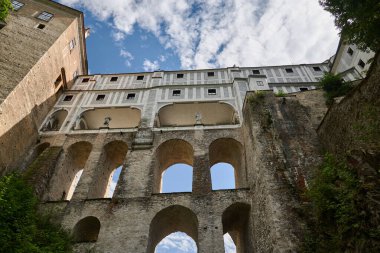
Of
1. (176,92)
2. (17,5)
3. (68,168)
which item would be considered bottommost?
(68,168)

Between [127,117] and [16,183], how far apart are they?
1004cm

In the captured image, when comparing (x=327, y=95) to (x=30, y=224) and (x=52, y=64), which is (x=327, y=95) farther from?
(x=52, y=64)

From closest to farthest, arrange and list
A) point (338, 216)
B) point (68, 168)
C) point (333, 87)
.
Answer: point (338, 216)
point (333, 87)
point (68, 168)

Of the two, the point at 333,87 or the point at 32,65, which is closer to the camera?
the point at 333,87

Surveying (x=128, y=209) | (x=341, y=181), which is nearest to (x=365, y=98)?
(x=341, y=181)

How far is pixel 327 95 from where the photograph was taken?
16859 millimetres

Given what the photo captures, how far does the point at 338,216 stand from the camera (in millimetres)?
8586

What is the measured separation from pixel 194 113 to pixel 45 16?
579 inches

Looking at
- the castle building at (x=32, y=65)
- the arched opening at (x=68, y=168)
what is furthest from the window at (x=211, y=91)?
the castle building at (x=32, y=65)

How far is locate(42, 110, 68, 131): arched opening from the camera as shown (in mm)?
20234

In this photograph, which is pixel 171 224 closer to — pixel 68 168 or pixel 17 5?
pixel 68 168

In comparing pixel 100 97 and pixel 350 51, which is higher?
pixel 350 51

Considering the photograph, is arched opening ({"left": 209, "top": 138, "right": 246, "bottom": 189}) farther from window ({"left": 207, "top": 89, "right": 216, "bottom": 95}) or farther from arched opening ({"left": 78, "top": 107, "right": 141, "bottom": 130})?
arched opening ({"left": 78, "top": 107, "right": 141, "bottom": 130})

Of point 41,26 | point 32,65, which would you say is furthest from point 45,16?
point 32,65
